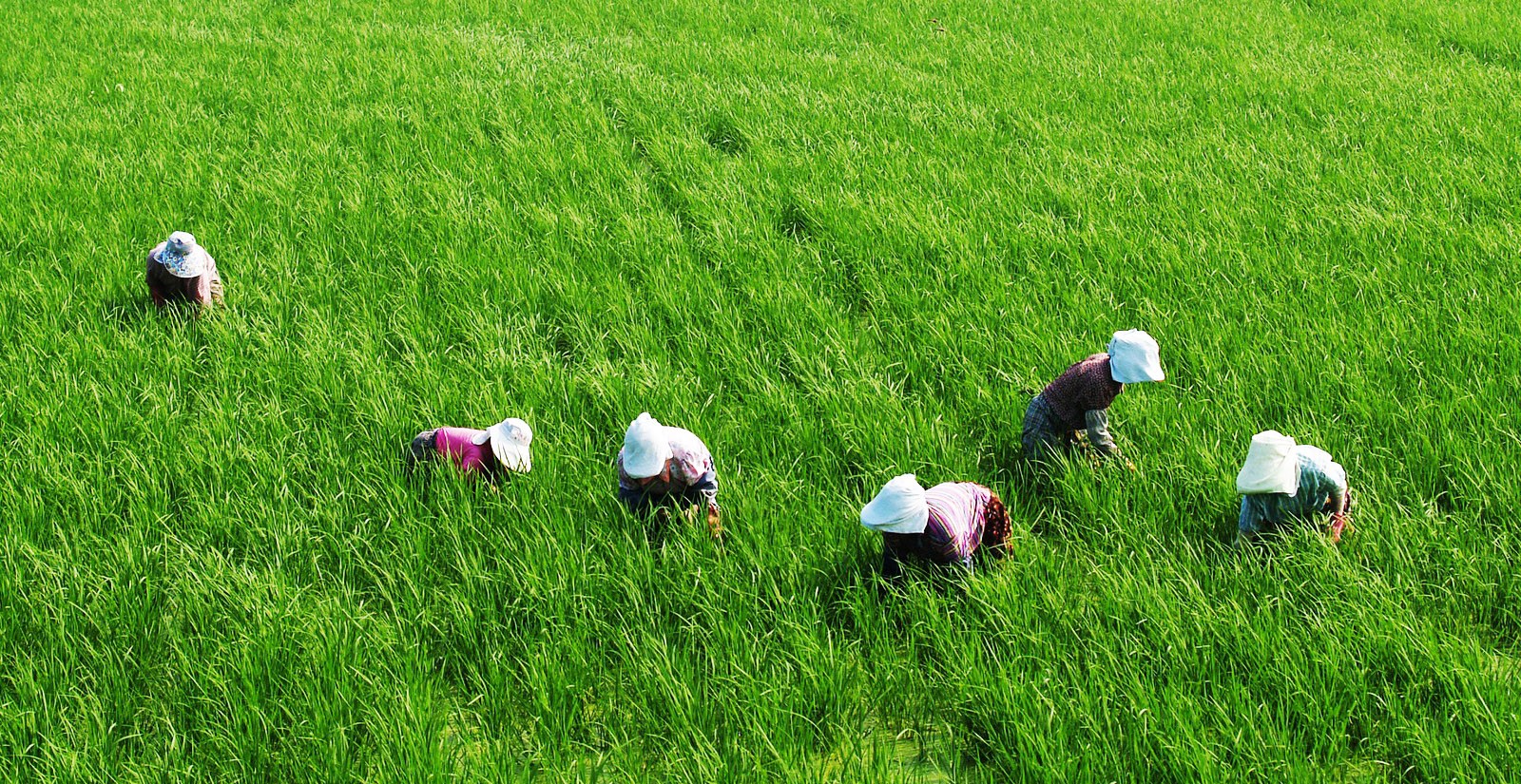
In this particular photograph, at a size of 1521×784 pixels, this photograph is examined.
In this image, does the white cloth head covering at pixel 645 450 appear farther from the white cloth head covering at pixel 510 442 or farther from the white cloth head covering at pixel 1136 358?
the white cloth head covering at pixel 1136 358

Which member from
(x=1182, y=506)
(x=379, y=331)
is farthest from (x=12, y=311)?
(x=1182, y=506)

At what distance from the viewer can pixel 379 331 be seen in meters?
3.91

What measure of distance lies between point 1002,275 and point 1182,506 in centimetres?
145

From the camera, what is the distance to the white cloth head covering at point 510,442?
2955 mm

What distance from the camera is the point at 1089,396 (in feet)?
9.53

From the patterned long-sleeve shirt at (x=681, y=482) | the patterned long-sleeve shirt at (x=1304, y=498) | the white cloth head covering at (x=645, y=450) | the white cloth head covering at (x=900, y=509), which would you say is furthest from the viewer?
the patterned long-sleeve shirt at (x=681, y=482)

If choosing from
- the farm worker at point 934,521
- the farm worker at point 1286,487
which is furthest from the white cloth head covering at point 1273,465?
the farm worker at point 934,521

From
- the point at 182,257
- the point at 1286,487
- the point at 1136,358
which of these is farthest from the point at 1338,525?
the point at 182,257

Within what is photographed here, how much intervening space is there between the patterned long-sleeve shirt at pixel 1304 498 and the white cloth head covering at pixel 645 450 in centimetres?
139

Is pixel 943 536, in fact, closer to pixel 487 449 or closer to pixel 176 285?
pixel 487 449

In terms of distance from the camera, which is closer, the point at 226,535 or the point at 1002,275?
the point at 226,535

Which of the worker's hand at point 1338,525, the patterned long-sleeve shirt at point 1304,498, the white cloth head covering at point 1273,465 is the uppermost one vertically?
the white cloth head covering at point 1273,465

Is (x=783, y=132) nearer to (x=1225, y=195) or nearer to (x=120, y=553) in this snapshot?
(x=1225, y=195)

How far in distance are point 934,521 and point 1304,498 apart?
2.83ft
